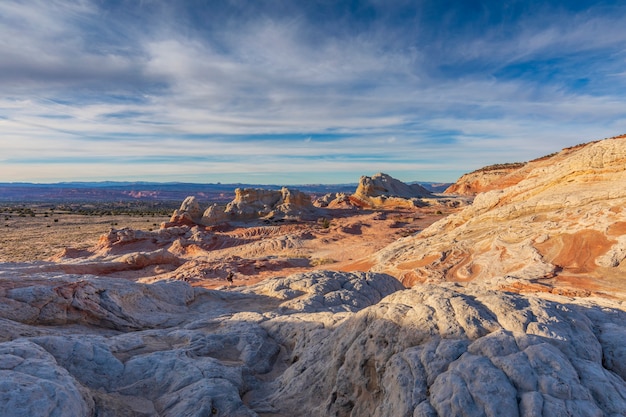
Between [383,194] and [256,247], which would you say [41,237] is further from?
[383,194]

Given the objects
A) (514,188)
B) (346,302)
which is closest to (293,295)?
(346,302)

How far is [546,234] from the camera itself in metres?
13.0

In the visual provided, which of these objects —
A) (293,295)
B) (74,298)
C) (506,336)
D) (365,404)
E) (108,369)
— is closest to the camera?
(506,336)

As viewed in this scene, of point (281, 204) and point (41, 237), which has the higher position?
point (281, 204)

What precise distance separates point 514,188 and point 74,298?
17040mm

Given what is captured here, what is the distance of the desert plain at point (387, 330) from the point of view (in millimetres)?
4031

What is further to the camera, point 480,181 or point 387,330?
point 480,181

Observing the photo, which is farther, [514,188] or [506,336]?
[514,188]

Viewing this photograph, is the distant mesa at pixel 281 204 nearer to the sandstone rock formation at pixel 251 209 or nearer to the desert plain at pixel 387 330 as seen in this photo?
the sandstone rock formation at pixel 251 209

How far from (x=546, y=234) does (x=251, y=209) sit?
31824 mm

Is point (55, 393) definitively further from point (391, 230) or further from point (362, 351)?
point (391, 230)

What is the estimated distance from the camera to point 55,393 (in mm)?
3871

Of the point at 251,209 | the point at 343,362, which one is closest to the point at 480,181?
the point at 251,209

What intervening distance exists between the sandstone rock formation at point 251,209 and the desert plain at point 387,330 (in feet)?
62.7
